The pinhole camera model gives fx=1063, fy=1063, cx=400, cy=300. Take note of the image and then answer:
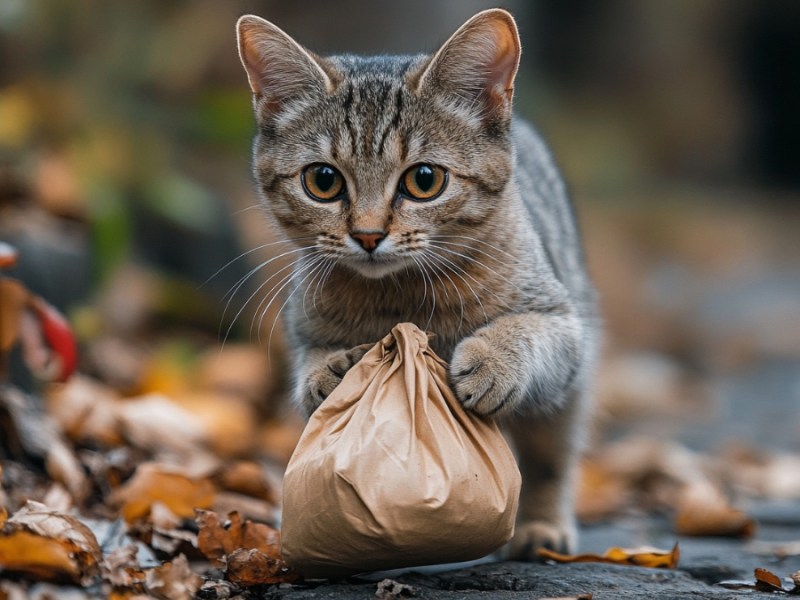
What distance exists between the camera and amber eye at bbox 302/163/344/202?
2.83m

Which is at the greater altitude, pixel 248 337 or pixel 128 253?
pixel 128 253

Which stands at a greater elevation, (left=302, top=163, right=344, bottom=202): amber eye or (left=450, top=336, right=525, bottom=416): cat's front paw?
(left=302, top=163, right=344, bottom=202): amber eye

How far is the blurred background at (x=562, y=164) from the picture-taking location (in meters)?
5.57

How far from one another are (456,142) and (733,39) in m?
11.2

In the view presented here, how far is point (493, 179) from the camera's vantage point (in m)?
2.96

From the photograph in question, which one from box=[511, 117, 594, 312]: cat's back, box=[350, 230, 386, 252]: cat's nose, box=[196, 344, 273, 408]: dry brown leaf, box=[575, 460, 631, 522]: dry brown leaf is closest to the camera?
box=[350, 230, 386, 252]: cat's nose

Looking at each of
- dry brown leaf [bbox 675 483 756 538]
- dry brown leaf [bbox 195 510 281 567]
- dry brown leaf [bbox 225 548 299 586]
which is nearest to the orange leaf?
dry brown leaf [bbox 225 548 299 586]

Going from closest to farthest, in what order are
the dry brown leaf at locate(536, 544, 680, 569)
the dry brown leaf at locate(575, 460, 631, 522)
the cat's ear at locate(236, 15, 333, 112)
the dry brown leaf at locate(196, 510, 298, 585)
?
the dry brown leaf at locate(196, 510, 298, 585), the dry brown leaf at locate(536, 544, 680, 569), the cat's ear at locate(236, 15, 333, 112), the dry brown leaf at locate(575, 460, 631, 522)

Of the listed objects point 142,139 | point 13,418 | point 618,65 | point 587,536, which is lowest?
point 587,536

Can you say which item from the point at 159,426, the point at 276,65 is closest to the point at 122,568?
the point at 276,65

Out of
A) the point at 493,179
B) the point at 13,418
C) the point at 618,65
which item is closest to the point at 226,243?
the point at 13,418

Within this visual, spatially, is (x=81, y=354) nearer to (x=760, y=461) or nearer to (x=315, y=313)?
(x=315, y=313)

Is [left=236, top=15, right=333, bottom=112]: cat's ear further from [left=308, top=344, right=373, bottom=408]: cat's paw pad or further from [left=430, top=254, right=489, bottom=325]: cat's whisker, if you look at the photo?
[left=308, top=344, right=373, bottom=408]: cat's paw pad

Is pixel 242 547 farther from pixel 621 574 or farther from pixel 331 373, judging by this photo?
pixel 621 574
